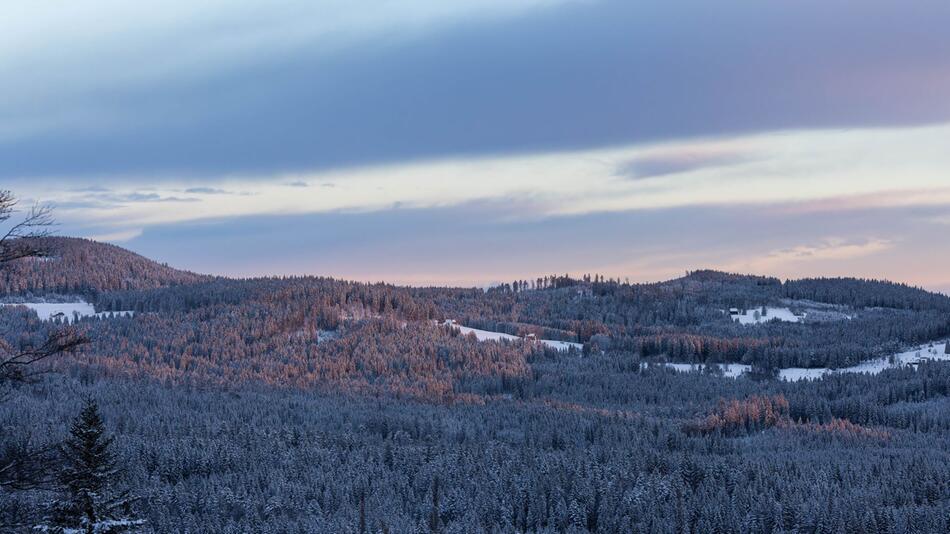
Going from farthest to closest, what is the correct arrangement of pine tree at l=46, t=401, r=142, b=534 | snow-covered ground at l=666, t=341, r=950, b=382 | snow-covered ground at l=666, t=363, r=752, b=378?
1. snow-covered ground at l=666, t=363, r=752, b=378
2. snow-covered ground at l=666, t=341, r=950, b=382
3. pine tree at l=46, t=401, r=142, b=534

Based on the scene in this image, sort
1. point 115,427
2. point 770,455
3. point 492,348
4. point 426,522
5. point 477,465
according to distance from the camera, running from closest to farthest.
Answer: point 426,522 → point 477,465 → point 770,455 → point 115,427 → point 492,348

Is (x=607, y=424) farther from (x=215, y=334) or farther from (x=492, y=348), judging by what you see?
(x=215, y=334)

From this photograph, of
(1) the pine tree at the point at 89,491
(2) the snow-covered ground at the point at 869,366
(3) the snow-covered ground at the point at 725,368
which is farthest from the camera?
(3) the snow-covered ground at the point at 725,368

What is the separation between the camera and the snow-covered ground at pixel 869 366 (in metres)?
176

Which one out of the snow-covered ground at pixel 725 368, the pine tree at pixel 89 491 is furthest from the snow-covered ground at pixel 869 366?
the pine tree at pixel 89 491

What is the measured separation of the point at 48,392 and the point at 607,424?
77072 millimetres

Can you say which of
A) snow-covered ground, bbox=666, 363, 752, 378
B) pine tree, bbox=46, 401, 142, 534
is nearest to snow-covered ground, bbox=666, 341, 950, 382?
snow-covered ground, bbox=666, 363, 752, 378

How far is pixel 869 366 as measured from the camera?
181m

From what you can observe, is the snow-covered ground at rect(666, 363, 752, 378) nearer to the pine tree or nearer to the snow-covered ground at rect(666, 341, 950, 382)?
the snow-covered ground at rect(666, 341, 950, 382)

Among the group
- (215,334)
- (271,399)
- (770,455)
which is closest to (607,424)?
(770,455)

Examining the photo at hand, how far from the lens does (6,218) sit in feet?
89.4

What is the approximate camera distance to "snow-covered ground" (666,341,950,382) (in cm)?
17562

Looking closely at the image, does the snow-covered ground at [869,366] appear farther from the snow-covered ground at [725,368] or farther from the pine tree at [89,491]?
the pine tree at [89,491]

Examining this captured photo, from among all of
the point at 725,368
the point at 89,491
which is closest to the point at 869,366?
the point at 725,368
